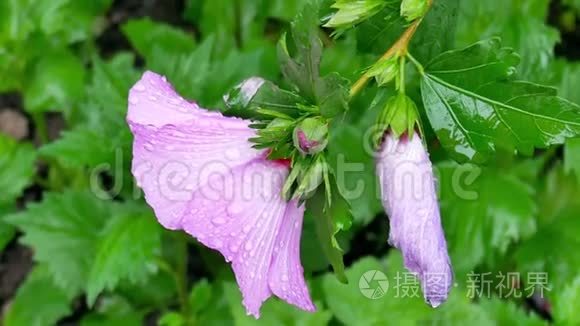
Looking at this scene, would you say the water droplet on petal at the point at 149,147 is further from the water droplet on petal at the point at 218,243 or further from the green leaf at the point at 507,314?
the green leaf at the point at 507,314

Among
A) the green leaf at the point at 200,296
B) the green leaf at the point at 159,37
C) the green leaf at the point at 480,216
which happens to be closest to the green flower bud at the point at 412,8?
the green leaf at the point at 480,216

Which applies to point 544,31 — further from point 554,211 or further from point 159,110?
point 159,110

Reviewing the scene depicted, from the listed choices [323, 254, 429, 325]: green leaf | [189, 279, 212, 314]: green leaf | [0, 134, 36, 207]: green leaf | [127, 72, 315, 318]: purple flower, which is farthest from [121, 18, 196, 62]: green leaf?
[127, 72, 315, 318]: purple flower

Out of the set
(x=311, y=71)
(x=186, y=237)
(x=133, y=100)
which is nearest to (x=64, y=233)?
(x=186, y=237)

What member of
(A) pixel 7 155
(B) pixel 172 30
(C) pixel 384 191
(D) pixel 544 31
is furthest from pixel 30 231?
(D) pixel 544 31

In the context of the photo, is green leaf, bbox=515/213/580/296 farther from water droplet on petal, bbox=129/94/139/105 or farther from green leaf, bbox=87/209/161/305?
water droplet on petal, bbox=129/94/139/105
